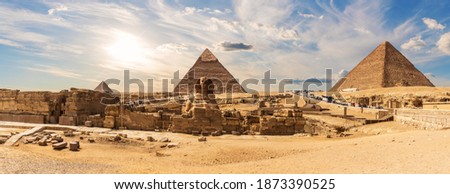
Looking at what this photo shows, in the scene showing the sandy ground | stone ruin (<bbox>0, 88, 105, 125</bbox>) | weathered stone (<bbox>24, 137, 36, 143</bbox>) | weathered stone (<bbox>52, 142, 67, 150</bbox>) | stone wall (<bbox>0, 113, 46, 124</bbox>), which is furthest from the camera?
stone wall (<bbox>0, 113, 46, 124</bbox>)

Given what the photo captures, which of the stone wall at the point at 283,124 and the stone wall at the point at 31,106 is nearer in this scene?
the stone wall at the point at 283,124

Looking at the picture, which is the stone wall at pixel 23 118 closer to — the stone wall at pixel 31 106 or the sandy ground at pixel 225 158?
the stone wall at pixel 31 106

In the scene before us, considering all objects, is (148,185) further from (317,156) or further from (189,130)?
(189,130)

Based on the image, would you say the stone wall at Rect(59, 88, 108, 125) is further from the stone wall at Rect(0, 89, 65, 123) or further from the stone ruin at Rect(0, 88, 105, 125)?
the stone wall at Rect(0, 89, 65, 123)

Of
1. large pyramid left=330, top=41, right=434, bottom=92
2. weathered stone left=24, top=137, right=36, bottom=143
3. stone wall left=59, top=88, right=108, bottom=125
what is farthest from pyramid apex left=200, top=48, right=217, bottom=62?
weathered stone left=24, top=137, right=36, bottom=143

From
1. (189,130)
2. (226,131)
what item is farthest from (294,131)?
(189,130)

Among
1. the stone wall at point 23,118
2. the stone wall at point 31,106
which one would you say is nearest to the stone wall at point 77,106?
the stone wall at point 31,106

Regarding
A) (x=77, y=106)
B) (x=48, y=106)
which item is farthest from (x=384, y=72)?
(x=48, y=106)
